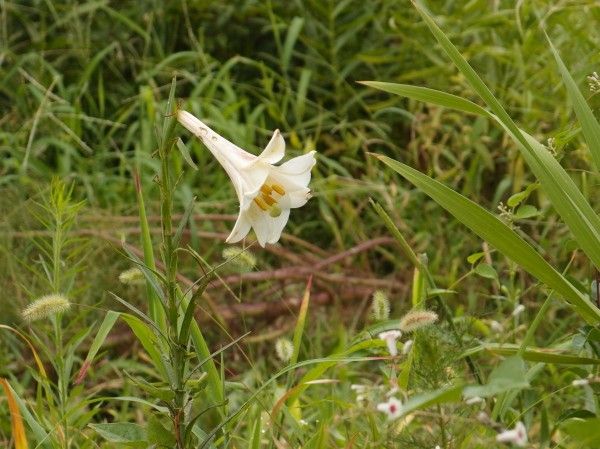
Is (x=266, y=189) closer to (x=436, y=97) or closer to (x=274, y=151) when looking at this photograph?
(x=274, y=151)

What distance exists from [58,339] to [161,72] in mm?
2213

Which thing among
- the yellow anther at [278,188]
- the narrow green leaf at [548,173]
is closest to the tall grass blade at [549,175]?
the narrow green leaf at [548,173]

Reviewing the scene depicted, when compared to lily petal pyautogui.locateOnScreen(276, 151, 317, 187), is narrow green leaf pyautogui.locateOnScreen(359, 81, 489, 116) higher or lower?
higher

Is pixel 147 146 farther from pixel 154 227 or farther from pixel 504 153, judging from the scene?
pixel 504 153

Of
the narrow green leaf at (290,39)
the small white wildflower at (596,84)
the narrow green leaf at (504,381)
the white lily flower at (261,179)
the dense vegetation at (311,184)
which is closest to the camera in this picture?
the narrow green leaf at (504,381)

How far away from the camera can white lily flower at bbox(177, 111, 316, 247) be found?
1.57 meters

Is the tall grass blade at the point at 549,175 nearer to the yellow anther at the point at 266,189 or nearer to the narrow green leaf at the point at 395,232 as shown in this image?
the narrow green leaf at the point at 395,232

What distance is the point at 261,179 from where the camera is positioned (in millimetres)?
1569

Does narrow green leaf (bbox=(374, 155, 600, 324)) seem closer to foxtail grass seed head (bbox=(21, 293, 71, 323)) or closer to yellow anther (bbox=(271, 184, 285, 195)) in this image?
yellow anther (bbox=(271, 184, 285, 195))

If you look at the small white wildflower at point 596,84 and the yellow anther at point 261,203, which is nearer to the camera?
the yellow anther at point 261,203

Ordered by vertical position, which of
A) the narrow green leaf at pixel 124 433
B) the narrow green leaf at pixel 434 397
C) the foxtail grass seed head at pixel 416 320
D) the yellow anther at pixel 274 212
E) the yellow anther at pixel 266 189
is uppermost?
the narrow green leaf at pixel 434 397

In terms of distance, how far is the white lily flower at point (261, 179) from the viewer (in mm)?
1568

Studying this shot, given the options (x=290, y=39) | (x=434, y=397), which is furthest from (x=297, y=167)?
(x=290, y=39)

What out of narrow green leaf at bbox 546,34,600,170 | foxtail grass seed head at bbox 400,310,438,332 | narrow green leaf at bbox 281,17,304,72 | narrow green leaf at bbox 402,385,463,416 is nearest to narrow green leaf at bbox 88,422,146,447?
foxtail grass seed head at bbox 400,310,438,332
